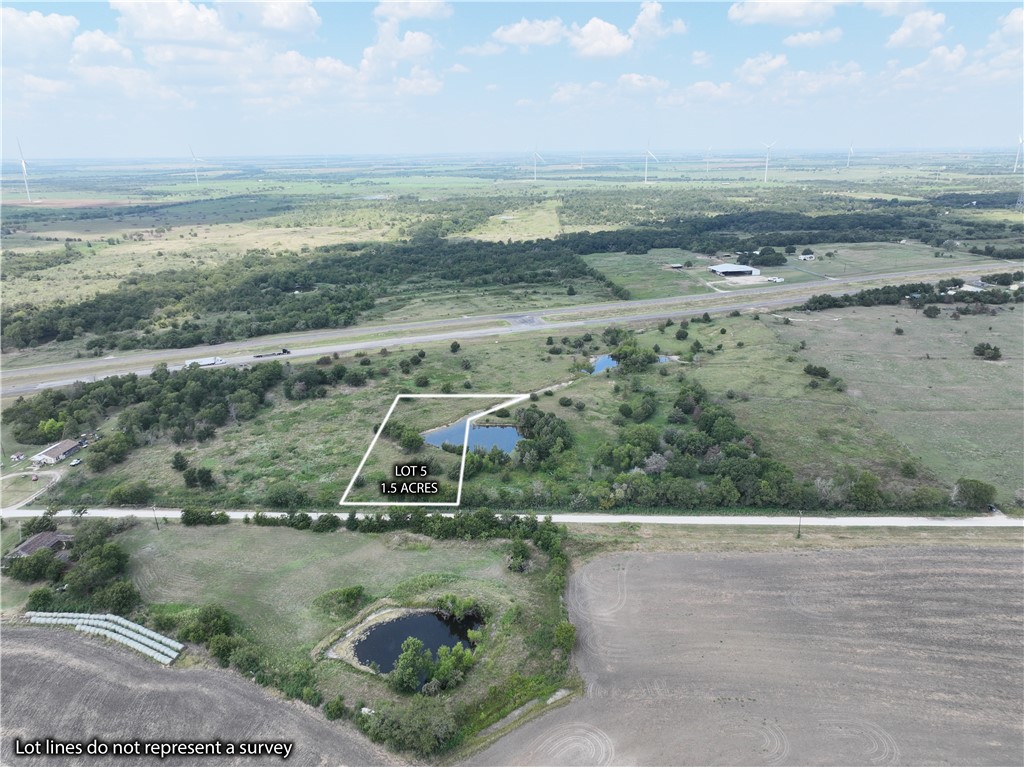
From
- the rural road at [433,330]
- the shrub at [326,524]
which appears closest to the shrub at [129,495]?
the shrub at [326,524]

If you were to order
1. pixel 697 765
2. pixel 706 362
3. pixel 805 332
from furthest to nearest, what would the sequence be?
pixel 805 332, pixel 706 362, pixel 697 765

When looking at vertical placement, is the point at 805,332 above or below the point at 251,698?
above

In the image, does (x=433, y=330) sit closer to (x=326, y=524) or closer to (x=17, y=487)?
(x=326, y=524)

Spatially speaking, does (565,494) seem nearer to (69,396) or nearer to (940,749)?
(940,749)

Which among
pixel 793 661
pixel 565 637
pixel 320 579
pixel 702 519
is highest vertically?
pixel 702 519

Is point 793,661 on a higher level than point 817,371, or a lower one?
lower

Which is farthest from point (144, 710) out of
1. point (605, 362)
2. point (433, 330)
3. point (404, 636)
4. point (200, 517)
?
point (433, 330)

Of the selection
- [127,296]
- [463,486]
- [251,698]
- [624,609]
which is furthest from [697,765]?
[127,296]

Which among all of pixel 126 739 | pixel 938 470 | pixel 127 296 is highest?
pixel 127 296
